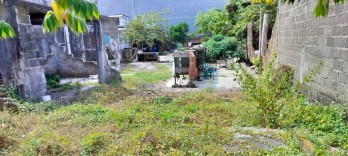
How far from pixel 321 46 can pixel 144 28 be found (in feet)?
48.4

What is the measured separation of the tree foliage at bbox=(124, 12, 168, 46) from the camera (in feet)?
57.6

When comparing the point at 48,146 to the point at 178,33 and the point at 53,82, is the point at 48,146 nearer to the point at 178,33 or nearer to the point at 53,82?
the point at 53,82

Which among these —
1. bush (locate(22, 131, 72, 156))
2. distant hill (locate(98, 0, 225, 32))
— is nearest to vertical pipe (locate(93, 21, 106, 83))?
bush (locate(22, 131, 72, 156))

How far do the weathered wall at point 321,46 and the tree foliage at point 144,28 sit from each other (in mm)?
12917

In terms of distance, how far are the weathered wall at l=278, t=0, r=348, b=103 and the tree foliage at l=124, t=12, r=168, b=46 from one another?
1292cm

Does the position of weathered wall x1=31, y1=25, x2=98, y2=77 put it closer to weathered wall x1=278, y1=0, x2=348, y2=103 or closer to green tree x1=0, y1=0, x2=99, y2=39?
weathered wall x1=278, y1=0, x2=348, y2=103

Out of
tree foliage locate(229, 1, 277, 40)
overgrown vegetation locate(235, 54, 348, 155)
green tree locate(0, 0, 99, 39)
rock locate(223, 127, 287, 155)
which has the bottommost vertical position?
rock locate(223, 127, 287, 155)

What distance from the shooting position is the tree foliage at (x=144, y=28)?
17.6 m

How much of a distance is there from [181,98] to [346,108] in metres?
3.29

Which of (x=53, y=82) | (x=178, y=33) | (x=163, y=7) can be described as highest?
(x=163, y=7)

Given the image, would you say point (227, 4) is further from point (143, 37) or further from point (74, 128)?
point (74, 128)

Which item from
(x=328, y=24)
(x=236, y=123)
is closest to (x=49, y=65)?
(x=236, y=123)

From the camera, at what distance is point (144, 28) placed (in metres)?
17.7

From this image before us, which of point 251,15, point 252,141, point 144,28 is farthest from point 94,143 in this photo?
point 144,28
